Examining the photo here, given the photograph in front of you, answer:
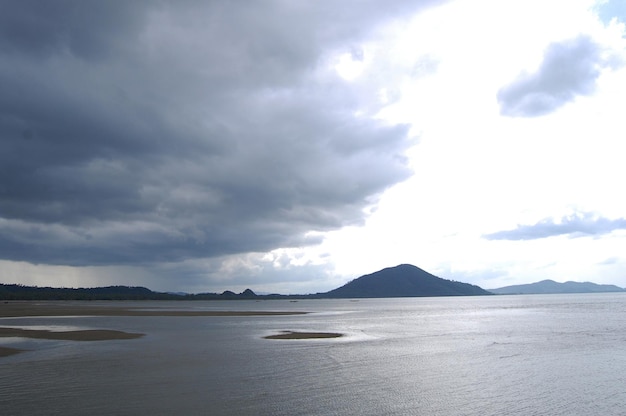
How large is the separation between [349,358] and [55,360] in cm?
1902

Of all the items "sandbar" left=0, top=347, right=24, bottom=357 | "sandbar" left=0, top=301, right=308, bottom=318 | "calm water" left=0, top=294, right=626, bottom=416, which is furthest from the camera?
"sandbar" left=0, top=301, right=308, bottom=318

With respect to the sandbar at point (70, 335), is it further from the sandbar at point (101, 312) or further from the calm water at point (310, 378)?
the sandbar at point (101, 312)

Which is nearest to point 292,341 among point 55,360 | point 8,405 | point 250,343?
point 250,343

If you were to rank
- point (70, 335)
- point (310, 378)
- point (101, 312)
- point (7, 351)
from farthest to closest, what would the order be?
point (101, 312) → point (70, 335) → point (7, 351) → point (310, 378)

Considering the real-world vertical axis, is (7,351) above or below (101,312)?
below

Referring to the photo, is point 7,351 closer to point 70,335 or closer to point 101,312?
point 70,335

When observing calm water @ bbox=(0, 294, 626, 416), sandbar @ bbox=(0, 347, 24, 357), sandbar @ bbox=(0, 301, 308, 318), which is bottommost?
calm water @ bbox=(0, 294, 626, 416)

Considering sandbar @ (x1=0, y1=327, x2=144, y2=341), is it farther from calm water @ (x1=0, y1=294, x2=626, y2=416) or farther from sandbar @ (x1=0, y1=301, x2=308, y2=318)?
sandbar @ (x1=0, y1=301, x2=308, y2=318)

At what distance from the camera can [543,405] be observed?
830 inches

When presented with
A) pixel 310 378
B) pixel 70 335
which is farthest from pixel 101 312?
pixel 310 378

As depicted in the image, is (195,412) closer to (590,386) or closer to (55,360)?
(55,360)

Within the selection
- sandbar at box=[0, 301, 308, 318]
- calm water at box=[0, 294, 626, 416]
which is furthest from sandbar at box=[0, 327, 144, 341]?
sandbar at box=[0, 301, 308, 318]

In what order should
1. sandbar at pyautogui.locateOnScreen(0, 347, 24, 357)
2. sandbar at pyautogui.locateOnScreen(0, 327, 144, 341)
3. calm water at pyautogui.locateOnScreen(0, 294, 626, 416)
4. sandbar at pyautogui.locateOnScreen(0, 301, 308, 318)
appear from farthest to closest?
sandbar at pyautogui.locateOnScreen(0, 301, 308, 318)
sandbar at pyautogui.locateOnScreen(0, 327, 144, 341)
sandbar at pyautogui.locateOnScreen(0, 347, 24, 357)
calm water at pyautogui.locateOnScreen(0, 294, 626, 416)

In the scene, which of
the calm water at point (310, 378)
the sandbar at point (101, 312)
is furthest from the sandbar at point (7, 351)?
the sandbar at point (101, 312)
